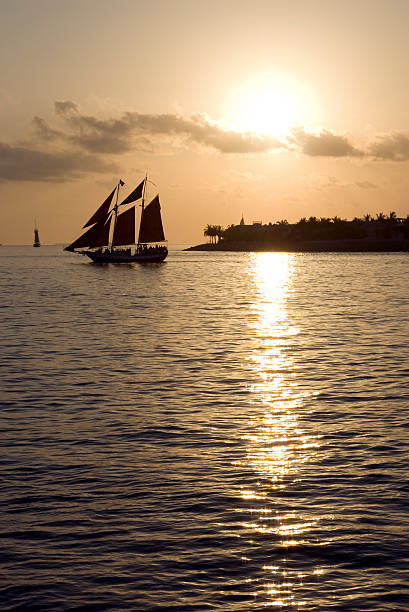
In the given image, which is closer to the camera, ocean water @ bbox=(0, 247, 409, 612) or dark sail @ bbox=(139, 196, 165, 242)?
ocean water @ bbox=(0, 247, 409, 612)

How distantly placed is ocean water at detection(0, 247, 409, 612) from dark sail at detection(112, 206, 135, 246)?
113 metres

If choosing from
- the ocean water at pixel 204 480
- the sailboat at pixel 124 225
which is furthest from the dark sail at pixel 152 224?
the ocean water at pixel 204 480

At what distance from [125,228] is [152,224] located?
5158 mm

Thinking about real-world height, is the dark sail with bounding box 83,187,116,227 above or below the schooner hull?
above

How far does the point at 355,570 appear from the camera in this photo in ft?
36.4

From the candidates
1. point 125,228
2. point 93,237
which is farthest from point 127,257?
point 125,228

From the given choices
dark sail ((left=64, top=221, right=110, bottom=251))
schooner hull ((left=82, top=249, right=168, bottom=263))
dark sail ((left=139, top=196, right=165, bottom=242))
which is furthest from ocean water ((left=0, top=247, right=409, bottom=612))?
schooner hull ((left=82, top=249, right=168, bottom=263))

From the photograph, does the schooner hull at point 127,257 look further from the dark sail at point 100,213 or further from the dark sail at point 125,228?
the dark sail at point 100,213

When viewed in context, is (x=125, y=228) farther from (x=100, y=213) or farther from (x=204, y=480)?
(x=204, y=480)

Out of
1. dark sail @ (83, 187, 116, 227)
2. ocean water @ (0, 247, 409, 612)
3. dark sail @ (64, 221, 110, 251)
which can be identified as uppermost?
dark sail @ (83, 187, 116, 227)

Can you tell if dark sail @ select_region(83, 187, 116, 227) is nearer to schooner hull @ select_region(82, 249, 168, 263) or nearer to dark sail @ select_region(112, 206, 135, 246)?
dark sail @ select_region(112, 206, 135, 246)

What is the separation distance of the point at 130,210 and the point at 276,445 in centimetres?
13078

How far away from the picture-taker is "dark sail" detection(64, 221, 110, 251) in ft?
490

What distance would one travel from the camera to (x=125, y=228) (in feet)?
485
